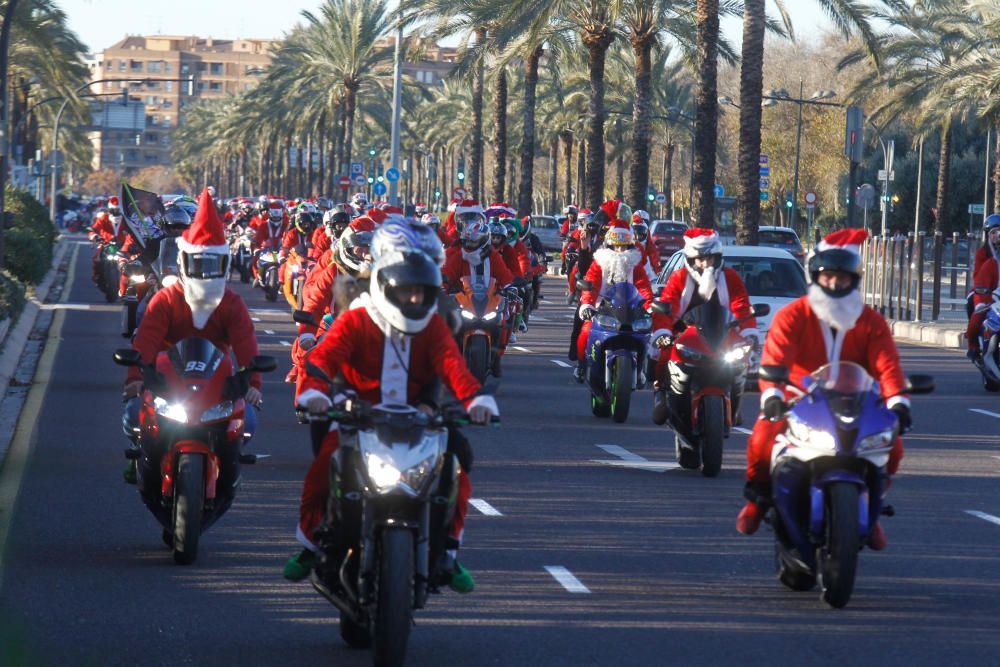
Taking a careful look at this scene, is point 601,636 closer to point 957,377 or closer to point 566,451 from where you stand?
point 566,451

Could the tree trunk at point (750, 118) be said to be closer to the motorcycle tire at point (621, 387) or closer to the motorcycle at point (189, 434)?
the motorcycle tire at point (621, 387)

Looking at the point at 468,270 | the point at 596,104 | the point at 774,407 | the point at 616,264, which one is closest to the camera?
the point at 774,407

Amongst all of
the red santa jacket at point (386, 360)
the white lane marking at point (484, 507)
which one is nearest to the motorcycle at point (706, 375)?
the white lane marking at point (484, 507)

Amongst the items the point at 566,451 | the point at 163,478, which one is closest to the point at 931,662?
the point at 163,478

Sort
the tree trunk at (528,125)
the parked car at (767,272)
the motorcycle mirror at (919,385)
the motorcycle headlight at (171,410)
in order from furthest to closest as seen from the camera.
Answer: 1. the tree trunk at (528,125)
2. the parked car at (767,272)
3. the motorcycle headlight at (171,410)
4. the motorcycle mirror at (919,385)

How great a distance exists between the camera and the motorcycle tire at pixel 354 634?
23.4 ft

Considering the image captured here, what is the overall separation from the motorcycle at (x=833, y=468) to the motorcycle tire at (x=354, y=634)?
2.08m

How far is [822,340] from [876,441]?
783 millimetres

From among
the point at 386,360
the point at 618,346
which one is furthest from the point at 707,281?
the point at 386,360

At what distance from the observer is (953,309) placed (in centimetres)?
3703

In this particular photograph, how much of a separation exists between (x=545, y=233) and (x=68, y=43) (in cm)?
2006

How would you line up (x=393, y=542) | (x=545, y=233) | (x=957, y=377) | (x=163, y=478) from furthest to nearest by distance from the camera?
(x=545, y=233) → (x=957, y=377) → (x=163, y=478) → (x=393, y=542)

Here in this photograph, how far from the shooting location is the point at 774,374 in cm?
817

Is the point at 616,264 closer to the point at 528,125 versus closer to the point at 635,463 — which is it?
the point at 635,463
